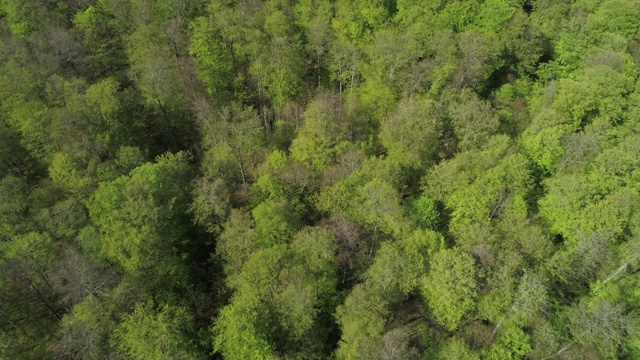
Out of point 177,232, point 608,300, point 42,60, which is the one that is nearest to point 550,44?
point 608,300

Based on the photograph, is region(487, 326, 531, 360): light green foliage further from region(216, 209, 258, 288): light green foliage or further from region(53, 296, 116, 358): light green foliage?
region(53, 296, 116, 358): light green foliage

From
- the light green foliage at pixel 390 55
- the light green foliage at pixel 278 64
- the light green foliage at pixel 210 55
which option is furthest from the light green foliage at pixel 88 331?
the light green foliage at pixel 390 55

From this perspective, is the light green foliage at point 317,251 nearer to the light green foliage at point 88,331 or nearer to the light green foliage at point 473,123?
the light green foliage at point 88,331

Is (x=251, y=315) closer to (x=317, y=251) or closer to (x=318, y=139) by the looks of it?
(x=317, y=251)

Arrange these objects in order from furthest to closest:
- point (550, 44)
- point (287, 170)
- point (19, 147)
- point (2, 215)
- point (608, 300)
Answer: point (550, 44) < point (19, 147) < point (287, 170) < point (2, 215) < point (608, 300)

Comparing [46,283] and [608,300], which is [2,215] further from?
[608,300]

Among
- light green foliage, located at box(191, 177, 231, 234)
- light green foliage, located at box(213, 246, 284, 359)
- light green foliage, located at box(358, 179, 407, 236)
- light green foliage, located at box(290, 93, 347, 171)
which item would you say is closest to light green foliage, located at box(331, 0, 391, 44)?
light green foliage, located at box(290, 93, 347, 171)
